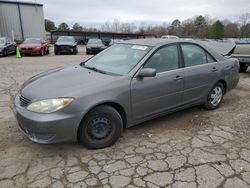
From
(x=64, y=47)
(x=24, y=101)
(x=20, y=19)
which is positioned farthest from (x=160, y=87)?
(x=20, y=19)

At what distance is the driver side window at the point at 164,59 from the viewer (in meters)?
3.76

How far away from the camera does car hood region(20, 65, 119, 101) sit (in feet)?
9.97

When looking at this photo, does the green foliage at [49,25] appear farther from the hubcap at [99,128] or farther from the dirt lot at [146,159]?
the hubcap at [99,128]

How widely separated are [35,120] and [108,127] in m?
1.00

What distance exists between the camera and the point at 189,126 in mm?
4148

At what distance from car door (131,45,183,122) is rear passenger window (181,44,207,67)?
209 millimetres

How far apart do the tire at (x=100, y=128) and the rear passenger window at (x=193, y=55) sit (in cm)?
175

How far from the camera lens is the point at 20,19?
1119 inches

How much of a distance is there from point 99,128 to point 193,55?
2307 mm

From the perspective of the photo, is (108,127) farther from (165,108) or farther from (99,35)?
(99,35)

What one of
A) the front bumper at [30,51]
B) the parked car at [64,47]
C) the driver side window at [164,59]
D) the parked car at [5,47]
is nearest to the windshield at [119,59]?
the driver side window at [164,59]

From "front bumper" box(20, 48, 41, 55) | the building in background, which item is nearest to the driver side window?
"front bumper" box(20, 48, 41, 55)

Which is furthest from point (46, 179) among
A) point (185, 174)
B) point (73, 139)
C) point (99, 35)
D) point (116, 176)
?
point (99, 35)

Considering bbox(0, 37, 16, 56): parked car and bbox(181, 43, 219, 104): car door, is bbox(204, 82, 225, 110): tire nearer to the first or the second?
bbox(181, 43, 219, 104): car door
